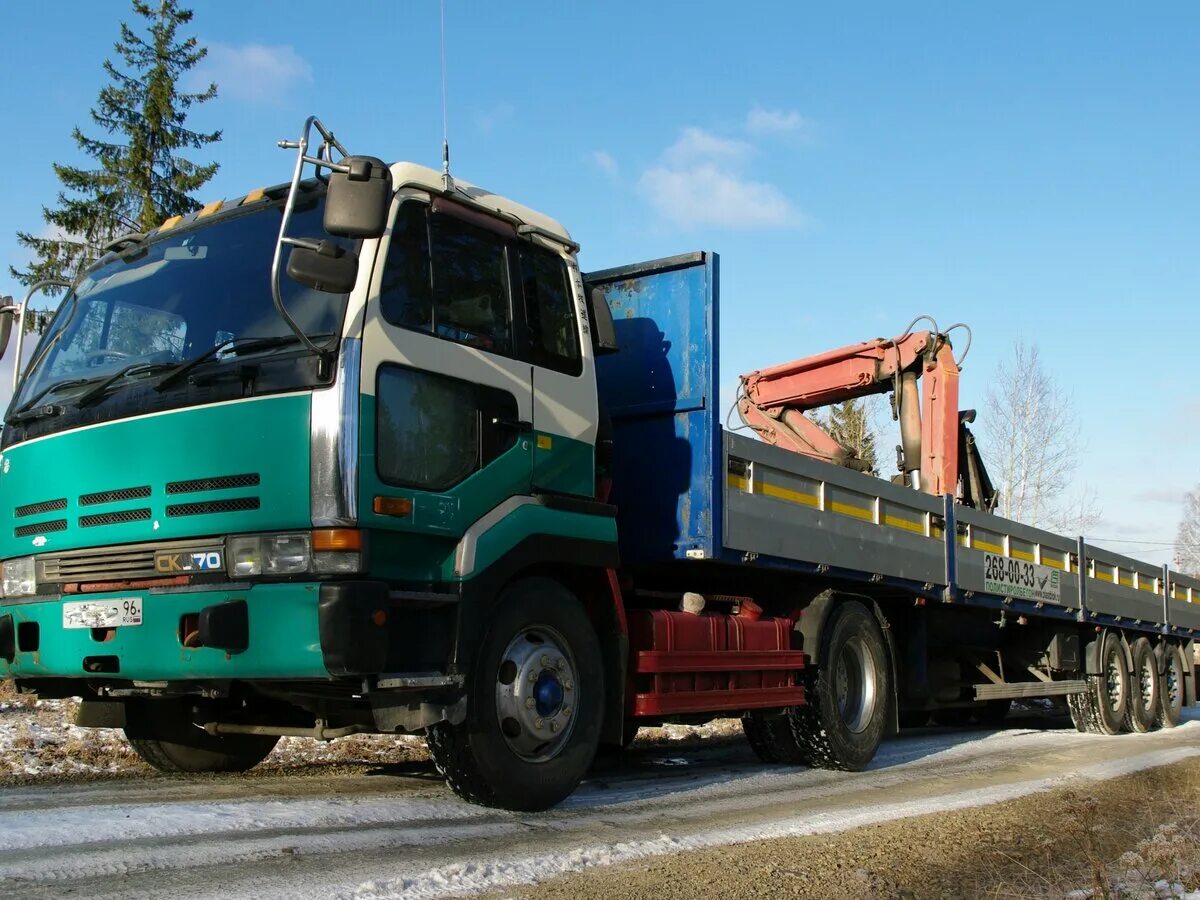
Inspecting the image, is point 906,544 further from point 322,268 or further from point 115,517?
point 115,517

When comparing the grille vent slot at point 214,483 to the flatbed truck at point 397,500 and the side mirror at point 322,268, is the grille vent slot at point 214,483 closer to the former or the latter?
the flatbed truck at point 397,500

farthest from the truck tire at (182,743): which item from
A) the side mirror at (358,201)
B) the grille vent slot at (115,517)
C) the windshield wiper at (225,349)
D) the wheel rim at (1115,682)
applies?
the wheel rim at (1115,682)

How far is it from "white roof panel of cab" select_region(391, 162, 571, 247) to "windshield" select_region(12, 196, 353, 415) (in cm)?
41

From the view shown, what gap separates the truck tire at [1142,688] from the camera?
13516mm

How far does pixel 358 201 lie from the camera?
4.54m

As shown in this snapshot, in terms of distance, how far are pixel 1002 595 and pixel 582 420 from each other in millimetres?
6225

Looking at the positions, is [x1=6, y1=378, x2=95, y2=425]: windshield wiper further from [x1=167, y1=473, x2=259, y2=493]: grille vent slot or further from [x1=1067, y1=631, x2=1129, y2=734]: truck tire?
[x1=1067, y1=631, x2=1129, y2=734]: truck tire

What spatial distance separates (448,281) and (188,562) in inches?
68.4

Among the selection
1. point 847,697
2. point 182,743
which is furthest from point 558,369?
point 847,697

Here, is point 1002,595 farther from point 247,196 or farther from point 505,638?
point 247,196

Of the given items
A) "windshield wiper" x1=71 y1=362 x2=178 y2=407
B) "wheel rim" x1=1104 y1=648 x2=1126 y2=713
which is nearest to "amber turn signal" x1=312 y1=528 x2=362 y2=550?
"windshield wiper" x1=71 y1=362 x2=178 y2=407

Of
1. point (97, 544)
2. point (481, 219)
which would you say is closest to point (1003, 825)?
point (481, 219)

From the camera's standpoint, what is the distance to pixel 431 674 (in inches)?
196

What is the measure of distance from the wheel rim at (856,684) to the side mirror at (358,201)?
5.20 meters
